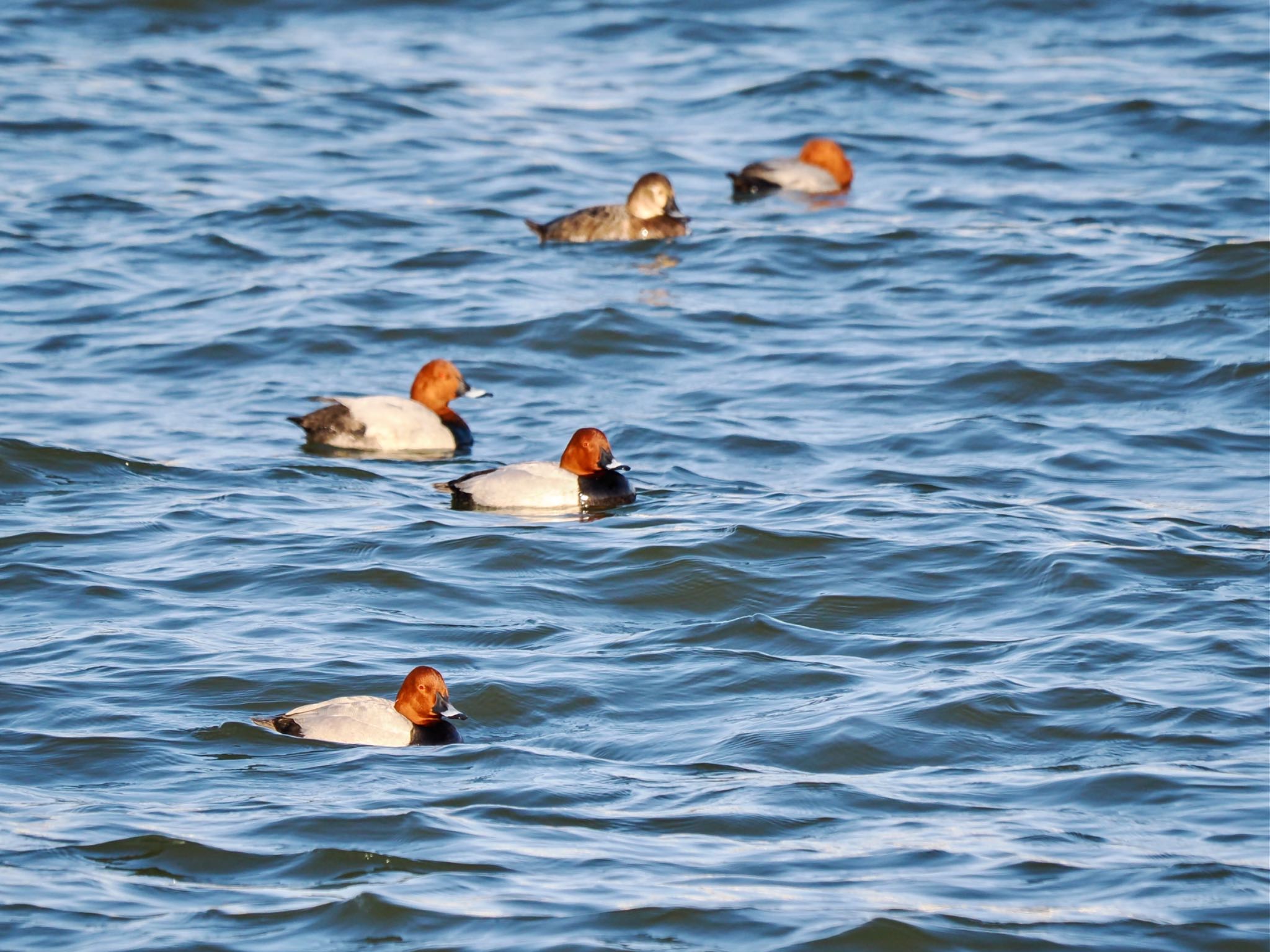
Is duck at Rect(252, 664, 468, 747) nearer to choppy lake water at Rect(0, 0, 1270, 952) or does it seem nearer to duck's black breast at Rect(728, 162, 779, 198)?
choppy lake water at Rect(0, 0, 1270, 952)

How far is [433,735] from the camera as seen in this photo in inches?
285

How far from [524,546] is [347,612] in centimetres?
125

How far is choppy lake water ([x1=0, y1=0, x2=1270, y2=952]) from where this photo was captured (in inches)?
242

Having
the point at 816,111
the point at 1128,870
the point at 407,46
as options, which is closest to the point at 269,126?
the point at 407,46

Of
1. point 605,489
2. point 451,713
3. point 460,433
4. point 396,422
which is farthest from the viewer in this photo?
point 460,433

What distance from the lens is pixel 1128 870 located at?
19.9 ft

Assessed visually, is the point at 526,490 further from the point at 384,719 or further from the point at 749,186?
the point at 749,186

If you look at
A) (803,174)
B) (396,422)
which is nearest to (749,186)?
(803,174)

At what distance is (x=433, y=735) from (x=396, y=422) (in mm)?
4331

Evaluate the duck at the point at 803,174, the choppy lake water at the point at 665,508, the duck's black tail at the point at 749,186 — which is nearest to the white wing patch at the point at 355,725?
the choppy lake water at the point at 665,508

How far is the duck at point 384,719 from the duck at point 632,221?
9.17m

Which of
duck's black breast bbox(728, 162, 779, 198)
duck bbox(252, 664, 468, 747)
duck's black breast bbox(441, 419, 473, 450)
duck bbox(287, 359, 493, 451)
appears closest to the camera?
duck bbox(252, 664, 468, 747)

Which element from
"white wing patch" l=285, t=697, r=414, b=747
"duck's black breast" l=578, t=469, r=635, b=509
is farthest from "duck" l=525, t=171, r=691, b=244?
"white wing patch" l=285, t=697, r=414, b=747

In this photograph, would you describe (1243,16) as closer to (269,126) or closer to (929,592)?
(269,126)
